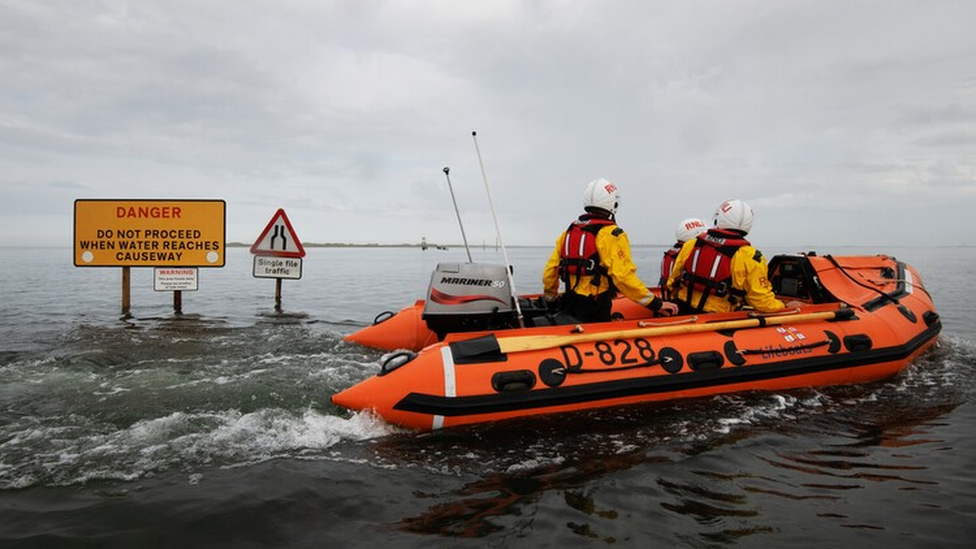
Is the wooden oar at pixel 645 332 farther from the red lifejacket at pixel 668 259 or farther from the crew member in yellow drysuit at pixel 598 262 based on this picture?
the red lifejacket at pixel 668 259

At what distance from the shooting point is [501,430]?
4230 mm

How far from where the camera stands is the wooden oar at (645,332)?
463cm

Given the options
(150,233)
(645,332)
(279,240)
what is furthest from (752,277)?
(150,233)

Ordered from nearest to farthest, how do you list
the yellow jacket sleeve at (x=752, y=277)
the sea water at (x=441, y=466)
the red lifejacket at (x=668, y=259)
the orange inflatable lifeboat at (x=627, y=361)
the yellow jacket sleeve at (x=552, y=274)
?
1. the sea water at (x=441, y=466)
2. the orange inflatable lifeboat at (x=627, y=361)
3. the yellow jacket sleeve at (x=752, y=277)
4. the yellow jacket sleeve at (x=552, y=274)
5. the red lifejacket at (x=668, y=259)

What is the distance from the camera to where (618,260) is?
5.12 m

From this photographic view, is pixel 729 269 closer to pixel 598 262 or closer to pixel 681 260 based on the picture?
pixel 681 260

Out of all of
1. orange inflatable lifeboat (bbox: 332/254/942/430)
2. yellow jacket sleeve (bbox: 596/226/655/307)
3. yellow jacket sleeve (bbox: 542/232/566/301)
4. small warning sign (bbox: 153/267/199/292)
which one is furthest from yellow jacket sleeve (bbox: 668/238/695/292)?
small warning sign (bbox: 153/267/199/292)

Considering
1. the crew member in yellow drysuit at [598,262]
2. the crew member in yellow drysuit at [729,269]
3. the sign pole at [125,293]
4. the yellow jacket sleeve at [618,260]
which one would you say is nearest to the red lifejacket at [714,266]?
the crew member in yellow drysuit at [729,269]

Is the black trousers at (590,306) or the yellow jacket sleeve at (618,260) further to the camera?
the black trousers at (590,306)

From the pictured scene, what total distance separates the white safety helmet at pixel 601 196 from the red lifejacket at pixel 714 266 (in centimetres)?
114

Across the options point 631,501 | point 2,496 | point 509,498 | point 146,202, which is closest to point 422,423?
point 509,498

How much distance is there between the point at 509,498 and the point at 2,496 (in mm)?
2699

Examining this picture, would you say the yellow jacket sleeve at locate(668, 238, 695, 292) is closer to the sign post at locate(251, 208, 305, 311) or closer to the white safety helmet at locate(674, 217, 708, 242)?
the white safety helmet at locate(674, 217, 708, 242)

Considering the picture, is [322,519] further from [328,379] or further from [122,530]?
[328,379]
